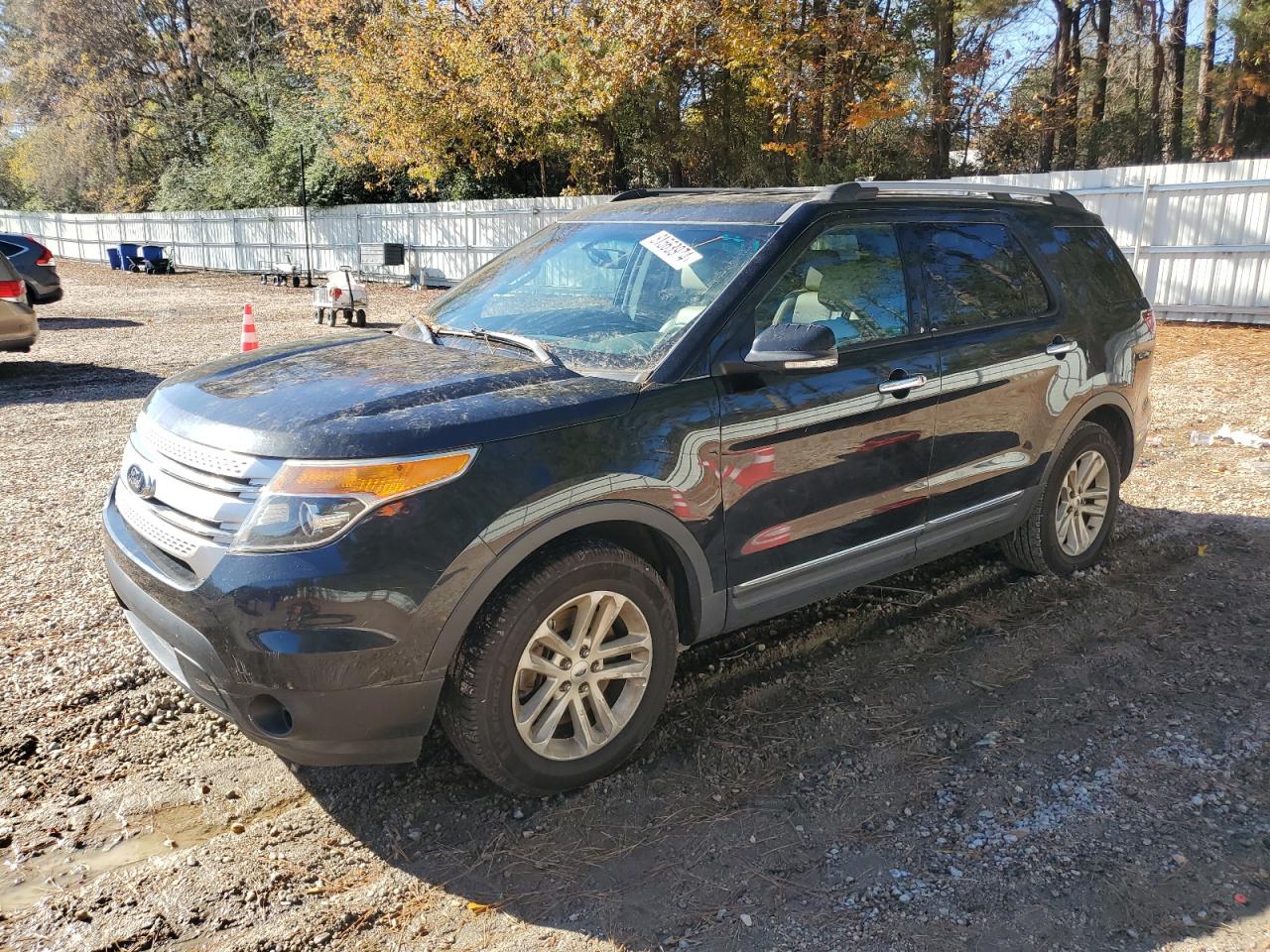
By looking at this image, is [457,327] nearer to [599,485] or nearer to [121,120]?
[599,485]

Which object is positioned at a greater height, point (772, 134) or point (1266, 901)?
point (772, 134)

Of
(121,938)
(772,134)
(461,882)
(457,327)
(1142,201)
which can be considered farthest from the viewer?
Answer: (772,134)

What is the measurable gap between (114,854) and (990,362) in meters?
3.77

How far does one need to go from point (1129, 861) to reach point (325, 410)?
108 inches

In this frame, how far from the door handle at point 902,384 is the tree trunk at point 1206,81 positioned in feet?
65.7

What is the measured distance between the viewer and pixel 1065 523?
16.8ft

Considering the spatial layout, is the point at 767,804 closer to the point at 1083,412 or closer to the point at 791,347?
the point at 791,347

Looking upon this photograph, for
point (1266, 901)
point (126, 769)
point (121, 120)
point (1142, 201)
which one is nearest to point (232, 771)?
point (126, 769)

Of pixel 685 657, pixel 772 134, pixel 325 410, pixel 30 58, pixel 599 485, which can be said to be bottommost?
pixel 685 657

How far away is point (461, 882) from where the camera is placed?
9.62ft

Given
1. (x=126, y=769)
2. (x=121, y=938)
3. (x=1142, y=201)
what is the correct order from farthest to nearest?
1. (x=1142, y=201)
2. (x=126, y=769)
3. (x=121, y=938)

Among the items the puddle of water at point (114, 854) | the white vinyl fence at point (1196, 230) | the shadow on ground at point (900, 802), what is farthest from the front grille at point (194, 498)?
the white vinyl fence at point (1196, 230)

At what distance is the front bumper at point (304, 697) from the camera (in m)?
2.79

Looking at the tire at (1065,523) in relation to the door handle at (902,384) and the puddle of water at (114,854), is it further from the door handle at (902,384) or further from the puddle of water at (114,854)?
the puddle of water at (114,854)
